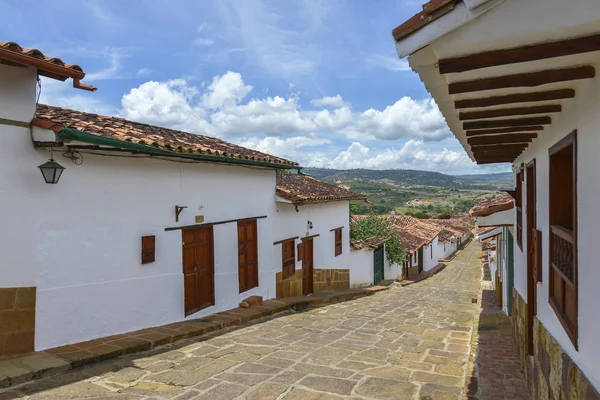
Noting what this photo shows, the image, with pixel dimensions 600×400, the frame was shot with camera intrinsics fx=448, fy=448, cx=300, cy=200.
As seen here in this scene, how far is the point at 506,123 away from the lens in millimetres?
3980

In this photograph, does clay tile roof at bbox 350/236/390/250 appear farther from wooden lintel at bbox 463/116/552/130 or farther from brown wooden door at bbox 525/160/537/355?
wooden lintel at bbox 463/116/552/130

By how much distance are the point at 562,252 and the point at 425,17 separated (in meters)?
2.40

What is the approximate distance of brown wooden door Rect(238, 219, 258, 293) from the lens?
387 inches

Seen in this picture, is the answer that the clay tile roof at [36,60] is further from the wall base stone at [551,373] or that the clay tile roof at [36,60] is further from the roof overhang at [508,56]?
the wall base stone at [551,373]

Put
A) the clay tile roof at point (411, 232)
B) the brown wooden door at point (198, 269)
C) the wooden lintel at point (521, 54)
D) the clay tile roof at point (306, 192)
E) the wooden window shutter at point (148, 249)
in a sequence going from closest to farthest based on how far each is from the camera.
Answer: the wooden lintel at point (521, 54) < the wooden window shutter at point (148, 249) < the brown wooden door at point (198, 269) < the clay tile roof at point (306, 192) < the clay tile roof at point (411, 232)

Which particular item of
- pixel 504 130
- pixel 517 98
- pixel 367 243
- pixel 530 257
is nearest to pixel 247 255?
pixel 530 257

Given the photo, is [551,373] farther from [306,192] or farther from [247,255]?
[306,192]

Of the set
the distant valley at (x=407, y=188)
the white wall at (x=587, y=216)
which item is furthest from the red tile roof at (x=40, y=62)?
the distant valley at (x=407, y=188)

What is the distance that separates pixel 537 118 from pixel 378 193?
92829 millimetres

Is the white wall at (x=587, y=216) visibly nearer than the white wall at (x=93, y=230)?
Yes

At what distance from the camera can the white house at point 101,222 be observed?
549 centimetres

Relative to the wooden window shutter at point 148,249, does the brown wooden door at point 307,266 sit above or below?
below

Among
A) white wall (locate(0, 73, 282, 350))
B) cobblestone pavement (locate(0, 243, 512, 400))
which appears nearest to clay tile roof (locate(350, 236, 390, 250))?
cobblestone pavement (locate(0, 243, 512, 400))

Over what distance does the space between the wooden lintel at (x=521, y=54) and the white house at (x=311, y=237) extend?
29.2ft
